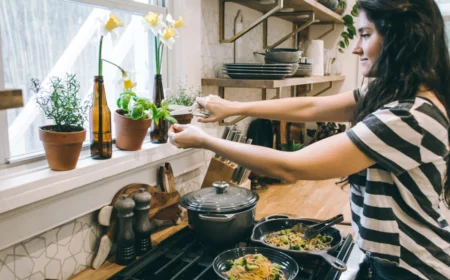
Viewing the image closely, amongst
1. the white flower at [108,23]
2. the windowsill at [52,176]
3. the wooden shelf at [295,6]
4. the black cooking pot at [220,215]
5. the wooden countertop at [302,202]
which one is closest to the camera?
the windowsill at [52,176]

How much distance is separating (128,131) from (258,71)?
2.17ft

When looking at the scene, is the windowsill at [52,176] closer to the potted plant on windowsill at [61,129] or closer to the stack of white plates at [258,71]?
the potted plant on windowsill at [61,129]

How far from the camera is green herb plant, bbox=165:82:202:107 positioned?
5.13ft

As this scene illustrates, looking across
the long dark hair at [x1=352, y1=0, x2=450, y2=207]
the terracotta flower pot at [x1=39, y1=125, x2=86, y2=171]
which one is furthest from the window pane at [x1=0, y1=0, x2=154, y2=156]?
the long dark hair at [x1=352, y1=0, x2=450, y2=207]

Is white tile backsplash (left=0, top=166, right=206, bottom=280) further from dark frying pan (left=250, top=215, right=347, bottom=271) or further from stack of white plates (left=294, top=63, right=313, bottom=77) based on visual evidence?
stack of white plates (left=294, top=63, right=313, bottom=77)

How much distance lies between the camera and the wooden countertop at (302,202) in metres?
1.77

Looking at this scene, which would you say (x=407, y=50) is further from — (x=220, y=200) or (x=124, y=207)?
(x=124, y=207)

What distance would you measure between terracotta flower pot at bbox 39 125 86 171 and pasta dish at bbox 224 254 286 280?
1.70 feet

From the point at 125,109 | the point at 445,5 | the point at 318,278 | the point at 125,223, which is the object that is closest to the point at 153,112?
the point at 125,109

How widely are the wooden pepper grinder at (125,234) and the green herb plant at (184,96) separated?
410 millimetres

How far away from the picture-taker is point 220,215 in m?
1.34

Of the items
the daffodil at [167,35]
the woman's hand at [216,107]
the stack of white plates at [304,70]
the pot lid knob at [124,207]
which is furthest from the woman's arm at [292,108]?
the stack of white plates at [304,70]

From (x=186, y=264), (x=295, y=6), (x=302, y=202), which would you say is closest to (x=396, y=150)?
(x=186, y=264)

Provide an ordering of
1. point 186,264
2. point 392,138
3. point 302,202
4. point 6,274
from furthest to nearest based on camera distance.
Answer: point 302,202
point 186,264
point 6,274
point 392,138
